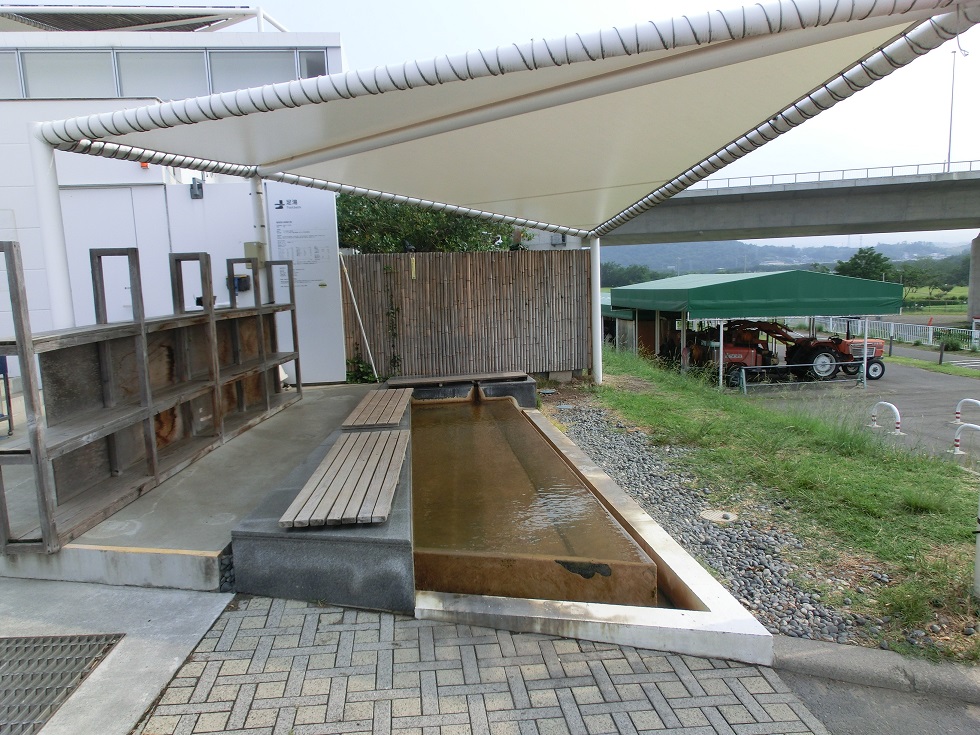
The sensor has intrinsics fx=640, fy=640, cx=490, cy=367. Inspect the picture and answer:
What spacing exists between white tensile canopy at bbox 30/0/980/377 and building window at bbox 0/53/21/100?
11.7 metres

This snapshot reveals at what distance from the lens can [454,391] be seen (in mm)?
8430

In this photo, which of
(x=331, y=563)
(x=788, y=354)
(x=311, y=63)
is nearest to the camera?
(x=331, y=563)

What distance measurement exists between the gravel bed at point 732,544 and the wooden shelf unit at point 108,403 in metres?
3.55

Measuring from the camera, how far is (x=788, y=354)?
652 inches

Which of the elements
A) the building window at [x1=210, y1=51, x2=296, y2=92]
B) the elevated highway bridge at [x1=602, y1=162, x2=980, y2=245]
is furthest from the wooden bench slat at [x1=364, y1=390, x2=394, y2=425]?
the elevated highway bridge at [x1=602, y1=162, x2=980, y2=245]

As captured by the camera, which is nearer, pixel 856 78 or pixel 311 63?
pixel 856 78

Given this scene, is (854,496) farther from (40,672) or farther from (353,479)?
(40,672)

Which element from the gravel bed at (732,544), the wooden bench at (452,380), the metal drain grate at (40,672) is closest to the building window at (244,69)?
the wooden bench at (452,380)

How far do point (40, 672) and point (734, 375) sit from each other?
14.7 metres

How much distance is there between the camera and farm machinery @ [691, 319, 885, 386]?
15.3 meters

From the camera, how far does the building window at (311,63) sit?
11.9 meters

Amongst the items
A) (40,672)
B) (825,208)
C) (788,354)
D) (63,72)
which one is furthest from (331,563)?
(825,208)

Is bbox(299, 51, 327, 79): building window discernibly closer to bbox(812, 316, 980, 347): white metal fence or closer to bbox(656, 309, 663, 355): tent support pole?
bbox(656, 309, 663, 355): tent support pole

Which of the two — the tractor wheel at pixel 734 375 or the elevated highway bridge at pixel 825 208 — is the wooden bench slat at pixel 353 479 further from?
the elevated highway bridge at pixel 825 208
